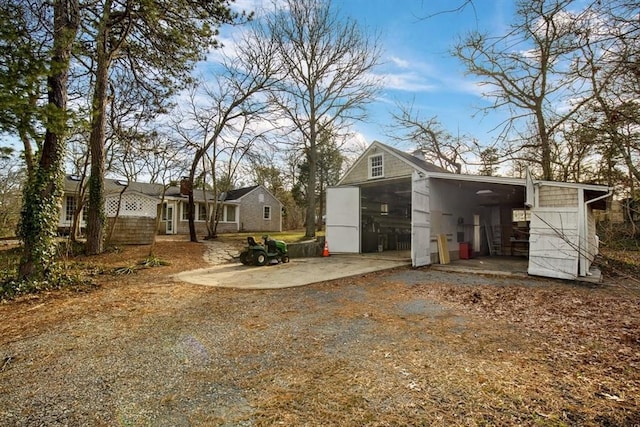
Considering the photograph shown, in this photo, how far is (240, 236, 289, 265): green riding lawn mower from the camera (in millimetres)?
9640

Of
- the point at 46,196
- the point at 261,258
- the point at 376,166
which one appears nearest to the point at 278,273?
the point at 261,258

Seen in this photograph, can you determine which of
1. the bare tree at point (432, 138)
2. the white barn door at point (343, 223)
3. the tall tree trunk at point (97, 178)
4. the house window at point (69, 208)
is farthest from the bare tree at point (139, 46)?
the bare tree at point (432, 138)

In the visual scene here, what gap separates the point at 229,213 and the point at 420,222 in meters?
15.9

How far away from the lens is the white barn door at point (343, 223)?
42.1ft

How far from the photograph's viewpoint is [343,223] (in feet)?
42.3

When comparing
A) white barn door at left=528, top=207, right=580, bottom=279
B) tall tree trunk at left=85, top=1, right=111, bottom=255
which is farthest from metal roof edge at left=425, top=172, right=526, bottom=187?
tall tree trunk at left=85, top=1, right=111, bottom=255

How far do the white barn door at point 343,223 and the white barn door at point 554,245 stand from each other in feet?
20.7

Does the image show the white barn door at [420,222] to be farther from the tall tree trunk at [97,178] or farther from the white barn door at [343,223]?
the tall tree trunk at [97,178]

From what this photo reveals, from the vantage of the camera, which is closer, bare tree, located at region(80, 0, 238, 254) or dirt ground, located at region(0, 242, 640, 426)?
dirt ground, located at region(0, 242, 640, 426)

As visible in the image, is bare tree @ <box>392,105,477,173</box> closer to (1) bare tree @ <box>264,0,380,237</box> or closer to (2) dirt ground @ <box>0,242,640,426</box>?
(1) bare tree @ <box>264,0,380,237</box>

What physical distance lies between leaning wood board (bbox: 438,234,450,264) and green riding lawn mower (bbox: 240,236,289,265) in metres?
5.66

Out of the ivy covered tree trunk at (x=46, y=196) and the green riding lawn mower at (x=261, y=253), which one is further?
the green riding lawn mower at (x=261, y=253)

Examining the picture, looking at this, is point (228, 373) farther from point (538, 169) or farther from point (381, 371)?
point (538, 169)

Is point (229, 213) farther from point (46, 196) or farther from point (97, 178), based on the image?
point (46, 196)
